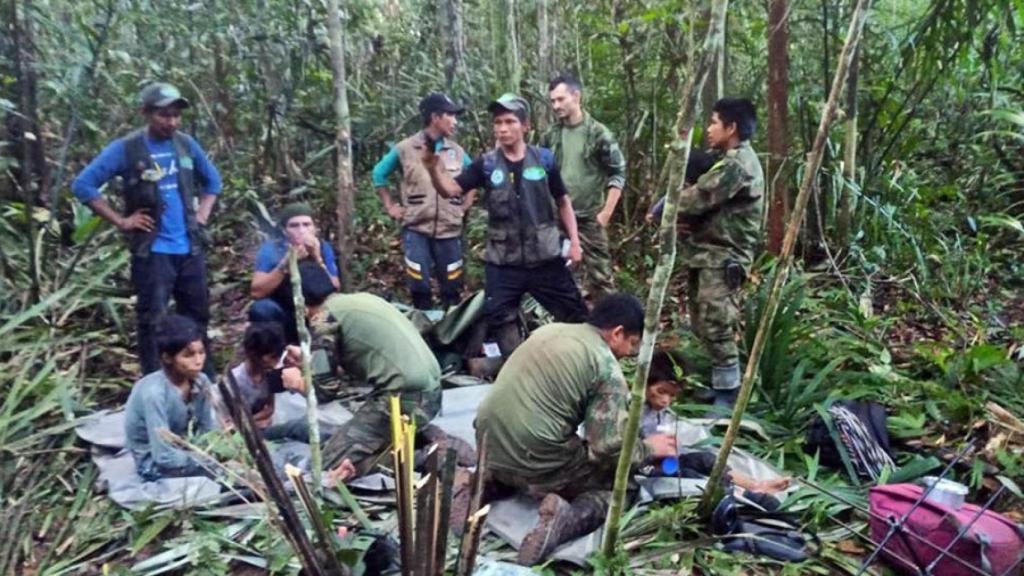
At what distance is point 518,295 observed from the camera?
555cm

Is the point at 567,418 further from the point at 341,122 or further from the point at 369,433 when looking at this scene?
the point at 341,122

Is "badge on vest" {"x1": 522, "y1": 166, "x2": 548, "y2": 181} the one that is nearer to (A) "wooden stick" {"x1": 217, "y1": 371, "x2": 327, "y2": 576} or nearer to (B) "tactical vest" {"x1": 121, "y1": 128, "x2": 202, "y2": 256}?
(B) "tactical vest" {"x1": 121, "y1": 128, "x2": 202, "y2": 256}

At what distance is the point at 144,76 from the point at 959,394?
6338mm

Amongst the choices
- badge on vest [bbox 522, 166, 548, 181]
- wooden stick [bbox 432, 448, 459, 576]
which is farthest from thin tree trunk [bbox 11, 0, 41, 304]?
wooden stick [bbox 432, 448, 459, 576]

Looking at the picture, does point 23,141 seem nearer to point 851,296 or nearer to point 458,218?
point 458,218

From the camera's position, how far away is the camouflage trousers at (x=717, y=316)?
5.12 metres

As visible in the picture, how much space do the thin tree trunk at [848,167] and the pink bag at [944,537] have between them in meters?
3.56

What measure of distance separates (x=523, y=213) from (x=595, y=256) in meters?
1.08

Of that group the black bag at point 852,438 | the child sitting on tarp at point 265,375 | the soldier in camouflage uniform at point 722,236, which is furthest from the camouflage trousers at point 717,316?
the child sitting on tarp at point 265,375

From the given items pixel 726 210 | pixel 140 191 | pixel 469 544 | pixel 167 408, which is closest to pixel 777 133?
pixel 726 210

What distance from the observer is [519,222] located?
5320 mm

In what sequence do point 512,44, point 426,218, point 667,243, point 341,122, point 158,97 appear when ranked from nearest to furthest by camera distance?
point 667,243 < point 158,97 < point 341,122 < point 426,218 < point 512,44

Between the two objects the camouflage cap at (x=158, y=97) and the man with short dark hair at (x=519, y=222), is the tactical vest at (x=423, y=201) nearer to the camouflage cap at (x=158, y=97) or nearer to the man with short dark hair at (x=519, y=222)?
the man with short dark hair at (x=519, y=222)

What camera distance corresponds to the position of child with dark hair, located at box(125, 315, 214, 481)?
13.4 feet
